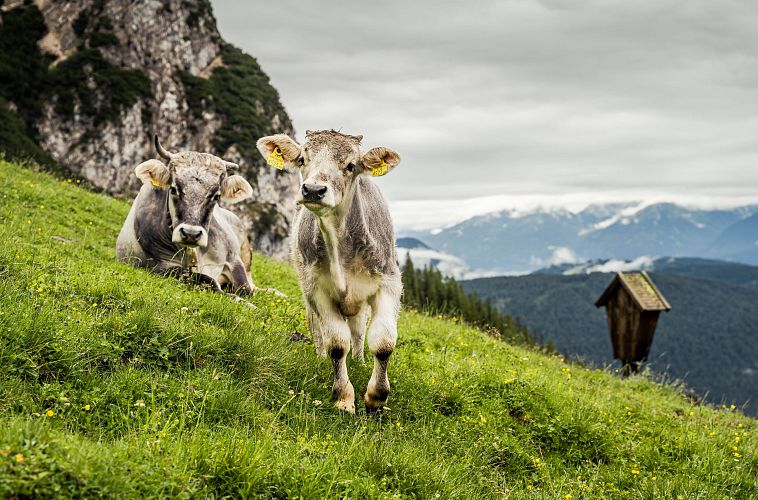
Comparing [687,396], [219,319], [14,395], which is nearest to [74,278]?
[219,319]

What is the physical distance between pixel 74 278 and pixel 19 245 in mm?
2352

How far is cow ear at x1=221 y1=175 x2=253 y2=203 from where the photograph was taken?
11.1 m

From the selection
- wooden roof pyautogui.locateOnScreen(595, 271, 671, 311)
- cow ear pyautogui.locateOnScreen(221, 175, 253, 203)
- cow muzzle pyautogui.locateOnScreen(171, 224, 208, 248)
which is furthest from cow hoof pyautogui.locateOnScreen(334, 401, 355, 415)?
wooden roof pyautogui.locateOnScreen(595, 271, 671, 311)

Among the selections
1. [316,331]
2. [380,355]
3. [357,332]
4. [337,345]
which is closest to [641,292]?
[357,332]

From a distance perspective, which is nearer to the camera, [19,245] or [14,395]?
[14,395]

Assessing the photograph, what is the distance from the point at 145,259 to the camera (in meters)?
11.4

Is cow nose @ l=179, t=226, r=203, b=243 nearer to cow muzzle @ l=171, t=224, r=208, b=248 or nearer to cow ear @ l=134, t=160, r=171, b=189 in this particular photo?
cow muzzle @ l=171, t=224, r=208, b=248

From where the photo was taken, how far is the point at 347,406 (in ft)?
22.5

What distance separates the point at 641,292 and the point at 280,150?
12734 millimetres

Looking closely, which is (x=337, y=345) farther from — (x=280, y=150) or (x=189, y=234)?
(x=189, y=234)

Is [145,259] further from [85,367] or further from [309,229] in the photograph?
[85,367]

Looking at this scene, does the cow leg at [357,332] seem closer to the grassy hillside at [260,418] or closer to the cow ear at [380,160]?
the grassy hillside at [260,418]

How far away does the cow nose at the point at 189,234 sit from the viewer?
9469mm

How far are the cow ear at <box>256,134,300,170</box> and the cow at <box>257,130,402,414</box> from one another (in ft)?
0.04
